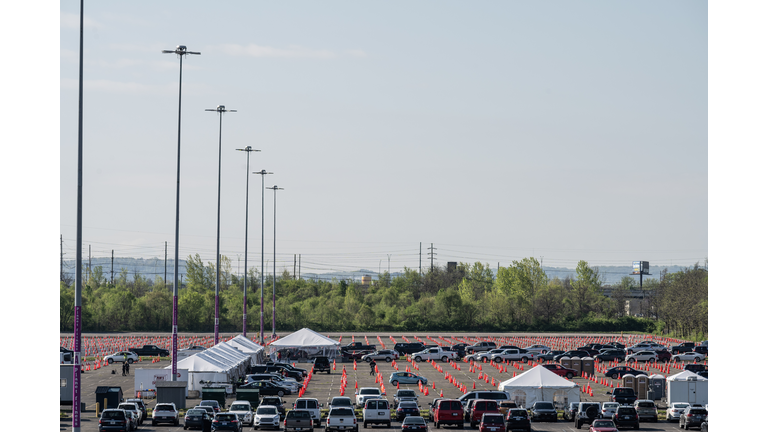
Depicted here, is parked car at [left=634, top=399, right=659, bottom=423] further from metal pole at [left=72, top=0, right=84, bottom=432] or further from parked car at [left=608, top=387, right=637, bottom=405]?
metal pole at [left=72, top=0, right=84, bottom=432]

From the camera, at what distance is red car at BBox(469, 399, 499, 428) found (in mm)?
38875

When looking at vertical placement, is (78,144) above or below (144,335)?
above

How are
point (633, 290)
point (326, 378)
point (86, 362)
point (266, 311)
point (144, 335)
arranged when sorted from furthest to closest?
point (633, 290), point (266, 311), point (144, 335), point (86, 362), point (326, 378)

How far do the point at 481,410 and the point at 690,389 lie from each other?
12373mm

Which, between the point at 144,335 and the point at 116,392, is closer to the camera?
the point at 116,392

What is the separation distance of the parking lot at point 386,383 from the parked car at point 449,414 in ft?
2.91

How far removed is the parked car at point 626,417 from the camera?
3820 cm

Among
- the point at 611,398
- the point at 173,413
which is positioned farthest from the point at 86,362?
the point at 611,398

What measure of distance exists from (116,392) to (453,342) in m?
65.3

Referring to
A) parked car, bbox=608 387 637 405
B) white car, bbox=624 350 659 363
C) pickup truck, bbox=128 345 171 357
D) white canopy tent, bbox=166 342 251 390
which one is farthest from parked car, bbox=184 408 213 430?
white car, bbox=624 350 659 363

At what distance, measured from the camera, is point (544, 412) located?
4112cm

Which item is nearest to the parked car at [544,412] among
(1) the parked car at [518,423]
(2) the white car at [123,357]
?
(1) the parked car at [518,423]

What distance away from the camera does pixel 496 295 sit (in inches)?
6048

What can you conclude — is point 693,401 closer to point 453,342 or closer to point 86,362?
point 86,362
